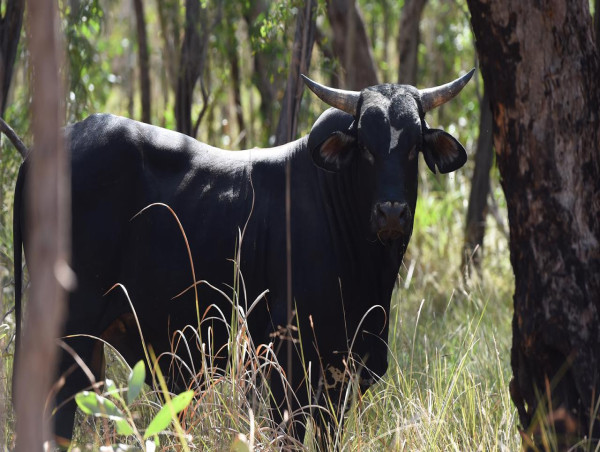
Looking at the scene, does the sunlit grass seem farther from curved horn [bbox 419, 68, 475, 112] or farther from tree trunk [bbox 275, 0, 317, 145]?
tree trunk [bbox 275, 0, 317, 145]

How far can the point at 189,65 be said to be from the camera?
27.2 ft

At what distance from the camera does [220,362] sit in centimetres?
497

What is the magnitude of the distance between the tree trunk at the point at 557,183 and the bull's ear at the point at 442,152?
3.59ft

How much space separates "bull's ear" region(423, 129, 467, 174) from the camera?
463 centimetres

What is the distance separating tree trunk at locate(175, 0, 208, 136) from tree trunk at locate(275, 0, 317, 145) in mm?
1443

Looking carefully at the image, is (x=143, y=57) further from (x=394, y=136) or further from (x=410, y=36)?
(x=394, y=136)

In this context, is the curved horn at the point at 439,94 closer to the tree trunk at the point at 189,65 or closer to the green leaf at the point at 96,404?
the green leaf at the point at 96,404

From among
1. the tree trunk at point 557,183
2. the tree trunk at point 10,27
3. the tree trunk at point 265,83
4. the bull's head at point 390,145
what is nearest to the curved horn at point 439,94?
the bull's head at point 390,145

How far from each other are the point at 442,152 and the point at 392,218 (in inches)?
24.8

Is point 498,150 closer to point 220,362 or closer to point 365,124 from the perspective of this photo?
point 365,124

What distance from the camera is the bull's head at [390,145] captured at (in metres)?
4.31

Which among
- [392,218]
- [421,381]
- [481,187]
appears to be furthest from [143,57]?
[392,218]

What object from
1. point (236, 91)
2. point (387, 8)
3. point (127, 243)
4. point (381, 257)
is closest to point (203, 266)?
point (127, 243)

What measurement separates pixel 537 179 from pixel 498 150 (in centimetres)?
20
